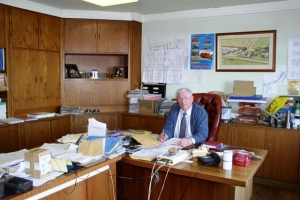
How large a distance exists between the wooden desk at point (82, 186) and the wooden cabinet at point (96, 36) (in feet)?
8.44

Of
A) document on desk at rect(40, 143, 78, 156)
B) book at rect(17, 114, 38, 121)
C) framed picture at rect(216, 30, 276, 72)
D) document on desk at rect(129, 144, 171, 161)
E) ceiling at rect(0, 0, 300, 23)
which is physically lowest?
document on desk at rect(129, 144, 171, 161)

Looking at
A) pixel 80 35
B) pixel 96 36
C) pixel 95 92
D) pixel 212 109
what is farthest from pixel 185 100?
pixel 80 35

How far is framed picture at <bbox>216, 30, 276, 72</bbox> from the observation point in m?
3.72

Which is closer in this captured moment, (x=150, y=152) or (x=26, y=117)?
(x=150, y=152)

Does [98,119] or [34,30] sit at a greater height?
[34,30]

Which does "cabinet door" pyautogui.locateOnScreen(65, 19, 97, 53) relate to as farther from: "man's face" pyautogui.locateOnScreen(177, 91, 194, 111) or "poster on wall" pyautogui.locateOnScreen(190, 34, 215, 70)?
"man's face" pyautogui.locateOnScreen(177, 91, 194, 111)

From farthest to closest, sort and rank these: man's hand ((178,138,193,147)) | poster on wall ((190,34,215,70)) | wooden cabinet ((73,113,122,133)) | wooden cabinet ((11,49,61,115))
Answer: wooden cabinet ((73,113,122,133)), poster on wall ((190,34,215,70)), wooden cabinet ((11,49,61,115)), man's hand ((178,138,193,147))

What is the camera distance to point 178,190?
2.24 meters

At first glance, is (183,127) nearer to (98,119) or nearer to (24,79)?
(98,119)

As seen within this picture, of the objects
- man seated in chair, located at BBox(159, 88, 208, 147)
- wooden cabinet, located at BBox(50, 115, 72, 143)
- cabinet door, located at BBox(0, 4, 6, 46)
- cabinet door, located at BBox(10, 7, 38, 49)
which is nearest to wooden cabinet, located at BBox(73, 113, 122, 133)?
wooden cabinet, located at BBox(50, 115, 72, 143)

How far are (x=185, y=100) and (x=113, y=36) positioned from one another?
2117mm

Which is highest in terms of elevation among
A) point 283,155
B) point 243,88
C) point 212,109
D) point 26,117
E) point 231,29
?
point 231,29

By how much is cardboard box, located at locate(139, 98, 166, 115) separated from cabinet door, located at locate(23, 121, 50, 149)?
4.50ft

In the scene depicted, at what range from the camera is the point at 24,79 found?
149 inches
